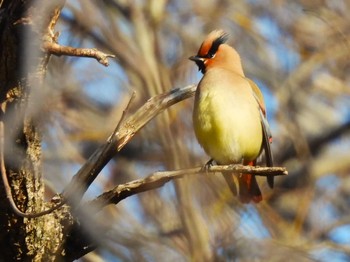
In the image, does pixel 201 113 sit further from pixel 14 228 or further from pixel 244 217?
pixel 14 228

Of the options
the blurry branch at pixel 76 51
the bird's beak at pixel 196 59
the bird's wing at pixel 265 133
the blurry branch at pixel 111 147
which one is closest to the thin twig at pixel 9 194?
the blurry branch at pixel 111 147

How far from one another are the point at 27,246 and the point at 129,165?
163 inches

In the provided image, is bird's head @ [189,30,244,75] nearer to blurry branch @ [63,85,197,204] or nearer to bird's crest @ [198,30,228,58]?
bird's crest @ [198,30,228,58]

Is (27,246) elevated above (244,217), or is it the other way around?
(244,217)

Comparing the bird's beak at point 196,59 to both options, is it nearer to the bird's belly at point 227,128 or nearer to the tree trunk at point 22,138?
the bird's belly at point 227,128

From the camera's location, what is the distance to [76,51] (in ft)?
10.3

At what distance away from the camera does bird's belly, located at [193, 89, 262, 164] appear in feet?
15.6

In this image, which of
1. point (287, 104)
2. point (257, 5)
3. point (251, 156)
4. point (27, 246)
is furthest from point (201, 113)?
point (257, 5)

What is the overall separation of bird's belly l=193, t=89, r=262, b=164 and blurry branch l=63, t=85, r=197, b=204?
91 cm

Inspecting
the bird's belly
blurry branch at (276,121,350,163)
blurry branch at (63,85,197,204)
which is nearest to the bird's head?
the bird's belly

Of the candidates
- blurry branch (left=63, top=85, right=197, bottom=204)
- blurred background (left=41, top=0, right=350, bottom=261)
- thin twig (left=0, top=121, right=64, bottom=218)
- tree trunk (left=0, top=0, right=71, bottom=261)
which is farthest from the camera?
blurred background (left=41, top=0, right=350, bottom=261)

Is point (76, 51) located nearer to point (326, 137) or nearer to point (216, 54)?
point (216, 54)

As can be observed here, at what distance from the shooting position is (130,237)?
14.9 feet

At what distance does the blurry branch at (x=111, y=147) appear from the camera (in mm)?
3469
